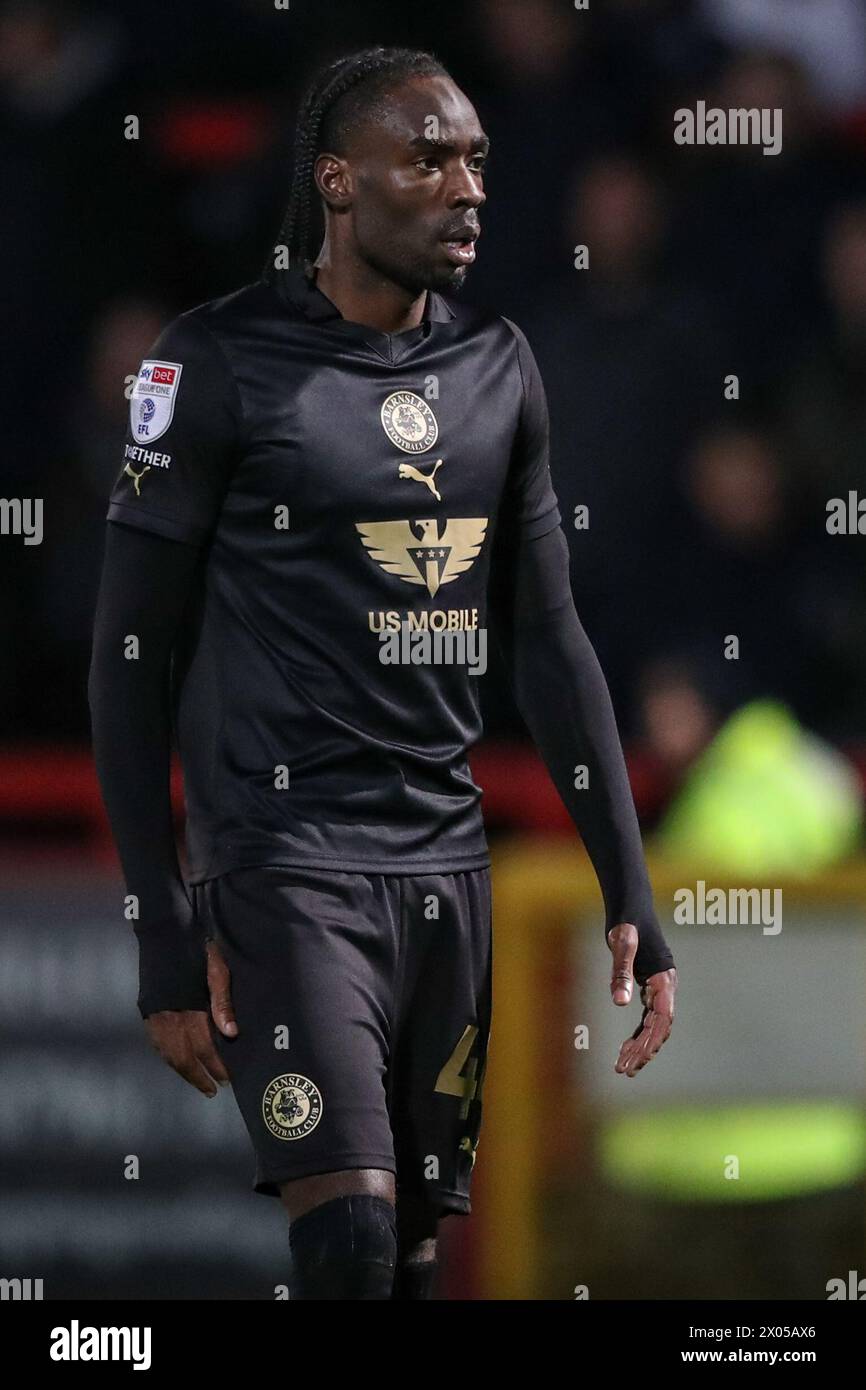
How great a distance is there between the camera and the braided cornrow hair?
3.36m

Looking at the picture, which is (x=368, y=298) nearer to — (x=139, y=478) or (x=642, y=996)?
(x=139, y=478)

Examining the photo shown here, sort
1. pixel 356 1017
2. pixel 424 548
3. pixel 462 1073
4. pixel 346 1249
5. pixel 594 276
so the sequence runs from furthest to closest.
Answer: pixel 594 276, pixel 462 1073, pixel 424 548, pixel 356 1017, pixel 346 1249

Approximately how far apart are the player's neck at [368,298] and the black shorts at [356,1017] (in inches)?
29.2

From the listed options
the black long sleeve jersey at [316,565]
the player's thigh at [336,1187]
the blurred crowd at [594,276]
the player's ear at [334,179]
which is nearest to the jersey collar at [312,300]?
the black long sleeve jersey at [316,565]

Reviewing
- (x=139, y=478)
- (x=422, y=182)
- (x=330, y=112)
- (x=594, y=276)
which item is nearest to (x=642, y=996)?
(x=139, y=478)

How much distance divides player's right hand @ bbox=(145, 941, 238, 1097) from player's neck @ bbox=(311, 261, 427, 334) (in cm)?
87

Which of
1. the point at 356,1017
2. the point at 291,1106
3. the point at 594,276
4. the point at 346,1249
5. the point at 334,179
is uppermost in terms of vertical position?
the point at 594,276

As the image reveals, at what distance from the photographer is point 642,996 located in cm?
352

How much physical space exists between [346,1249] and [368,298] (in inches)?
48.7

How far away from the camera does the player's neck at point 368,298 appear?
3.42m

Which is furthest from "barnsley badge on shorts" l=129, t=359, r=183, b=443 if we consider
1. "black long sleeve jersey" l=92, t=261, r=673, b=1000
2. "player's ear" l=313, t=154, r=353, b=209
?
"player's ear" l=313, t=154, r=353, b=209

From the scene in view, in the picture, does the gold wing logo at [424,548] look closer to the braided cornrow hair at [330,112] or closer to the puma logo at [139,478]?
the puma logo at [139,478]
